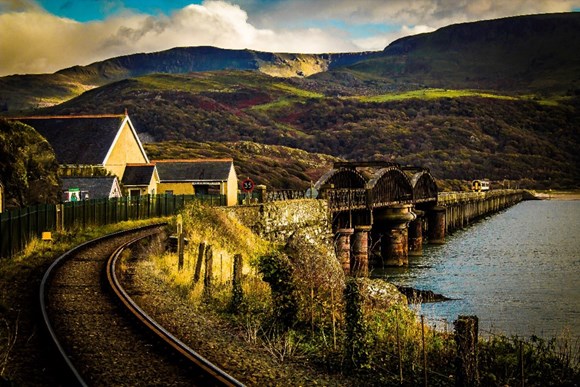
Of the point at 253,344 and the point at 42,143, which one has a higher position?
the point at 42,143

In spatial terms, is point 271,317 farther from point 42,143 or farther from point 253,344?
point 42,143

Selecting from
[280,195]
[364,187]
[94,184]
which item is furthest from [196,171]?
[364,187]

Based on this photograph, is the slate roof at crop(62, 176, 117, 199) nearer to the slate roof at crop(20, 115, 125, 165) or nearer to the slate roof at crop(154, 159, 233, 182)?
the slate roof at crop(20, 115, 125, 165)

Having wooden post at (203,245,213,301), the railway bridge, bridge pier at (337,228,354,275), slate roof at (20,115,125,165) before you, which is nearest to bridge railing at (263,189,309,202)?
the railway bridge

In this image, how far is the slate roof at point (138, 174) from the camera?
65.8 meters

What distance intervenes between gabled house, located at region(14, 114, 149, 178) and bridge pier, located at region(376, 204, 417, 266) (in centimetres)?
2560

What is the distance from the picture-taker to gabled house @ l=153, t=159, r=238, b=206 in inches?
2763

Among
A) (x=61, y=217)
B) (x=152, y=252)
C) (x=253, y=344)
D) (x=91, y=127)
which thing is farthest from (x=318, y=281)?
(x=91, y=127)

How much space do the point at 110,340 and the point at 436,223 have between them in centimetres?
6882

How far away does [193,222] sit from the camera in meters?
33.1

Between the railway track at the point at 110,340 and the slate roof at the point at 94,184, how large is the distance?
33.1 meters

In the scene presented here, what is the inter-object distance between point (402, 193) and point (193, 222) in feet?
116

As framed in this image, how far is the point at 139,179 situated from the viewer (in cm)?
6600

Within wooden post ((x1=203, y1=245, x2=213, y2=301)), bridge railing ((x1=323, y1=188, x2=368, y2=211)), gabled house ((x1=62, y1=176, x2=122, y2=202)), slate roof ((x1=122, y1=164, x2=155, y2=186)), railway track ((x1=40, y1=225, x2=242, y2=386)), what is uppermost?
slate roof ((x1=122, y1=164, x2=155, y2=186))
